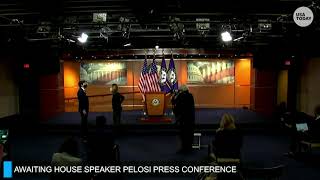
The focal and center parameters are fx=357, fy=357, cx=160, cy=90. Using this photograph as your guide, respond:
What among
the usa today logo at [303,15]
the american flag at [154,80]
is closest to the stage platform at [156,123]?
the american flag at [154,80]

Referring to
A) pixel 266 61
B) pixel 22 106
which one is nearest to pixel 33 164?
pixel 22 106

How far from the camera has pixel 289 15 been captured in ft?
26.6

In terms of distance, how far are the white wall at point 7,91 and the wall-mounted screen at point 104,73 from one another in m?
3.69

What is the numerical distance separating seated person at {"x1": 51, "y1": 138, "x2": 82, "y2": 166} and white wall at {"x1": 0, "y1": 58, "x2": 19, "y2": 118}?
932cm

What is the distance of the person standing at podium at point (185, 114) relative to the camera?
8.25 metres

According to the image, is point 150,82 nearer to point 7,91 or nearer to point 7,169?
point 7,91

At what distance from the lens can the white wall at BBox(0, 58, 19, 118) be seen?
12.5m

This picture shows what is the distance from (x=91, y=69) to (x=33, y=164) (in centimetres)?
926

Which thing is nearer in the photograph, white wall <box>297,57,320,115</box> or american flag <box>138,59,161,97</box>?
white wall <box>297,57,320,115</box>

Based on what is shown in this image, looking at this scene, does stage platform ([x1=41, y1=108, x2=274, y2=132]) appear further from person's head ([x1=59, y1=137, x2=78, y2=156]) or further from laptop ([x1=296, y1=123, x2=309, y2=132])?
person's head ([x1=59, y1=137, x2=78, y2=156])

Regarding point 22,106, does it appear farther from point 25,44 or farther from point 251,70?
point 251,70

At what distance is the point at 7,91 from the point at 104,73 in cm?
474

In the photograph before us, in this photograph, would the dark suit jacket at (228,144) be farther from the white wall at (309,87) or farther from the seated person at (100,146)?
the white wall at (309,87)

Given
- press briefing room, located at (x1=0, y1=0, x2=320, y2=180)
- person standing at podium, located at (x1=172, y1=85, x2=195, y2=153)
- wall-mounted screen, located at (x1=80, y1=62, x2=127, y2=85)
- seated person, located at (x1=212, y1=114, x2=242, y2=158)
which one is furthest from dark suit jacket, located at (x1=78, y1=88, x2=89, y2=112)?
wall-mounted screen, located at (x1=80, y1=62, x2=127, y2=85)
